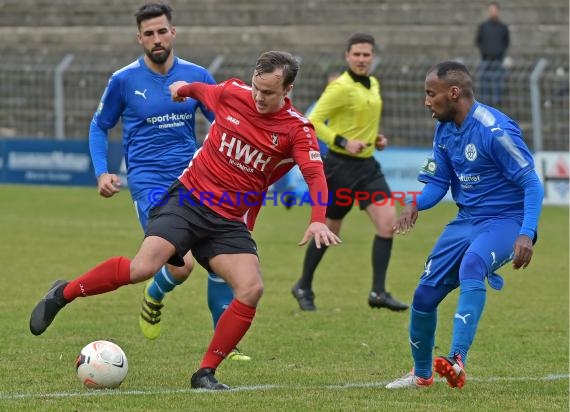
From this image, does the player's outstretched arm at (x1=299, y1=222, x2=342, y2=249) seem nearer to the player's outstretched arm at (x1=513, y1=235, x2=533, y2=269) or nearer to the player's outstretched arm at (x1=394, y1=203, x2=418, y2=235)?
the player's outstretched arm at (x1=394, y1=203, x2=418, y2=235)

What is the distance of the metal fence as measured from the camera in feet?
69.8

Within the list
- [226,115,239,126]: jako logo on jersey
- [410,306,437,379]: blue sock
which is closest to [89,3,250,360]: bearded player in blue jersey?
[226,115,239,126]: jako logo on jersey

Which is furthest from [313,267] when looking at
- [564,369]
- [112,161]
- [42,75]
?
[42,75]

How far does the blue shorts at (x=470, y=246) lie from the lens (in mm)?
6957

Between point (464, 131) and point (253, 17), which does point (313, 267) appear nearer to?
point (464, 131)

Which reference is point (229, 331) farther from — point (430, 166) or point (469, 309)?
point (430, 166)

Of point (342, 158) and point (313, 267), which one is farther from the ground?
point (342, 158)

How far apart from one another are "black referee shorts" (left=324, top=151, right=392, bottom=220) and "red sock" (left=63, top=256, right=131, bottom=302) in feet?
13.8

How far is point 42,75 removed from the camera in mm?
24578

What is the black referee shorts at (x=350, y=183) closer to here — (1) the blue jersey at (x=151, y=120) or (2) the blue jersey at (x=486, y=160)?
(1) the blue jersey at (x=151, y=120)

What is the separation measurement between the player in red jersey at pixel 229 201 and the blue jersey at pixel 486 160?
2.61 feet

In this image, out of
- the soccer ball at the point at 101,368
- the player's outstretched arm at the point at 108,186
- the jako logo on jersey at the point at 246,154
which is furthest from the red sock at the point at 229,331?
the player's outstretched arm at the point at 108,186

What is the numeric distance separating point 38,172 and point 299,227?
7.61 m

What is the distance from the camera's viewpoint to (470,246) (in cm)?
700
